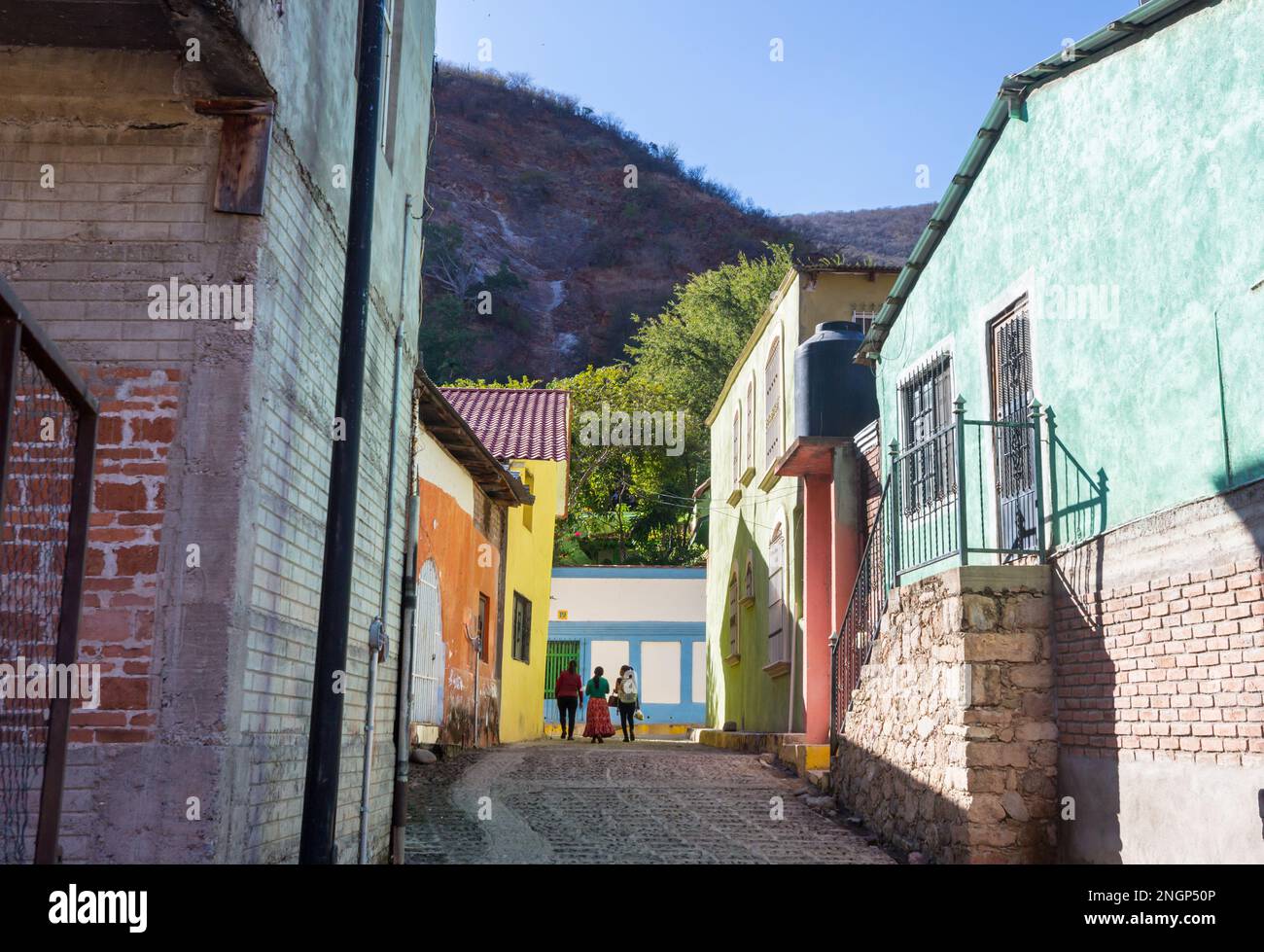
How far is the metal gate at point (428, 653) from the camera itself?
1337 centimetres

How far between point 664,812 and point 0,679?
271 inches

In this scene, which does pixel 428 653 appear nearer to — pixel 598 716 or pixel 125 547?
pixel 598 716

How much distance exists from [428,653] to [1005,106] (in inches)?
332

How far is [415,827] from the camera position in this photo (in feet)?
31.7

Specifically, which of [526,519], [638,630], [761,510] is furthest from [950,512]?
[638,630]

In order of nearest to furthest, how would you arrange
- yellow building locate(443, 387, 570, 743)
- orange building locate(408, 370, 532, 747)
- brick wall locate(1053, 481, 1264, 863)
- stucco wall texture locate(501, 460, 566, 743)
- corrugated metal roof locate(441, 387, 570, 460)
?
brick wall locate(1053, 481, 1264, 863) < orange building locate(408, 370, 532, 747) < stucco wall texture locate(501, 460, 566, 743) < yellow building locate(443, 387, 570, 743) < corrugated metal roof locate(441, 387, 570, 460)

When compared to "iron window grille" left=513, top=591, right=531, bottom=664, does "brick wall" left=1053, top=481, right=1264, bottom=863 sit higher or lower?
lower

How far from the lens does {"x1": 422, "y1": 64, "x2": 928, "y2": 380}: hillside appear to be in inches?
2625

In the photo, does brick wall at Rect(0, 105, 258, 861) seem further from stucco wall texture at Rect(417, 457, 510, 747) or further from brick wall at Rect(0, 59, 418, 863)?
stucco wall texture at Rect(417, 457, 510, 747)

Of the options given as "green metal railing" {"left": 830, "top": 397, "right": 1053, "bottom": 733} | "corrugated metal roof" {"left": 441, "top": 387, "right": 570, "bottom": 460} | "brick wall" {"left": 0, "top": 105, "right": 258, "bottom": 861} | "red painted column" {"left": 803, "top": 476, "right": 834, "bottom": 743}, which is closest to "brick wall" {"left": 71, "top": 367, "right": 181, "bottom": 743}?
"brick wall" {"left": 0, "top": 105, "right": 258, "bottom": 861}

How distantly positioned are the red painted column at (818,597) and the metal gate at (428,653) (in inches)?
170

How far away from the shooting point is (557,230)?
8350 cm

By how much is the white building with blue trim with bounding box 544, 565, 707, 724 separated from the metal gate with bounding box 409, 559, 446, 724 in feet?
53.2
